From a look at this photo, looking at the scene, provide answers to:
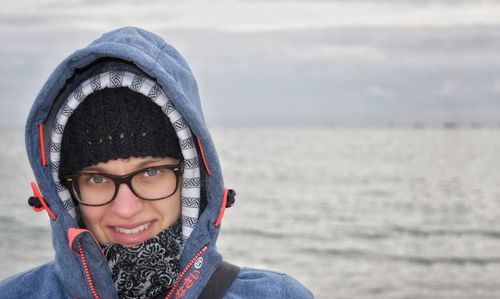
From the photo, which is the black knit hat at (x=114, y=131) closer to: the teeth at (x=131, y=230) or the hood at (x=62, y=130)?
the hood at (x=62, y=130)

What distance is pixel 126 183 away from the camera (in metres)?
2.41

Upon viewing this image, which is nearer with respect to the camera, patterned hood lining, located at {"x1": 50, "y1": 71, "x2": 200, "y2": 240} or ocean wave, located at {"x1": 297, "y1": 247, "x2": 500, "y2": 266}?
patterned hood lining, located at {"x1": 50, "y1": 71, "x2": 200, "y2": 240}

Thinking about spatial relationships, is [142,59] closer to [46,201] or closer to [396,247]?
[46,201]

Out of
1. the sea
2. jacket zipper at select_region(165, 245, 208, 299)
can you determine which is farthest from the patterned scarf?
the sea

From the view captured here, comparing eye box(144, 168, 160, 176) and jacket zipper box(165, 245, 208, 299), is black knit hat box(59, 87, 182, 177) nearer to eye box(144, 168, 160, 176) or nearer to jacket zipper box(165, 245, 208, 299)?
eye box(144, 168, 160, 176)

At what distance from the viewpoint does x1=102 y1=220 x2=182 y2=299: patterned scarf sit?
2484mm

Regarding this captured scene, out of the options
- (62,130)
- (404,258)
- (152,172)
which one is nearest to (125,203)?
(152,172)

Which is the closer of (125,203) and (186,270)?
(125,203)

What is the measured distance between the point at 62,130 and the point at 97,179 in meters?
0.23

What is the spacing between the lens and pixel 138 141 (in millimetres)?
2420

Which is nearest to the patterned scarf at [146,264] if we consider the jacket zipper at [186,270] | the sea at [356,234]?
the jacket zipper at [186,270]

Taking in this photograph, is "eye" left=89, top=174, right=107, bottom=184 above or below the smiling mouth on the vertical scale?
above

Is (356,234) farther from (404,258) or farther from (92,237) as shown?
(92,237)

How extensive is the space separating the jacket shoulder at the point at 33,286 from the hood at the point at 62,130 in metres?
0.07
